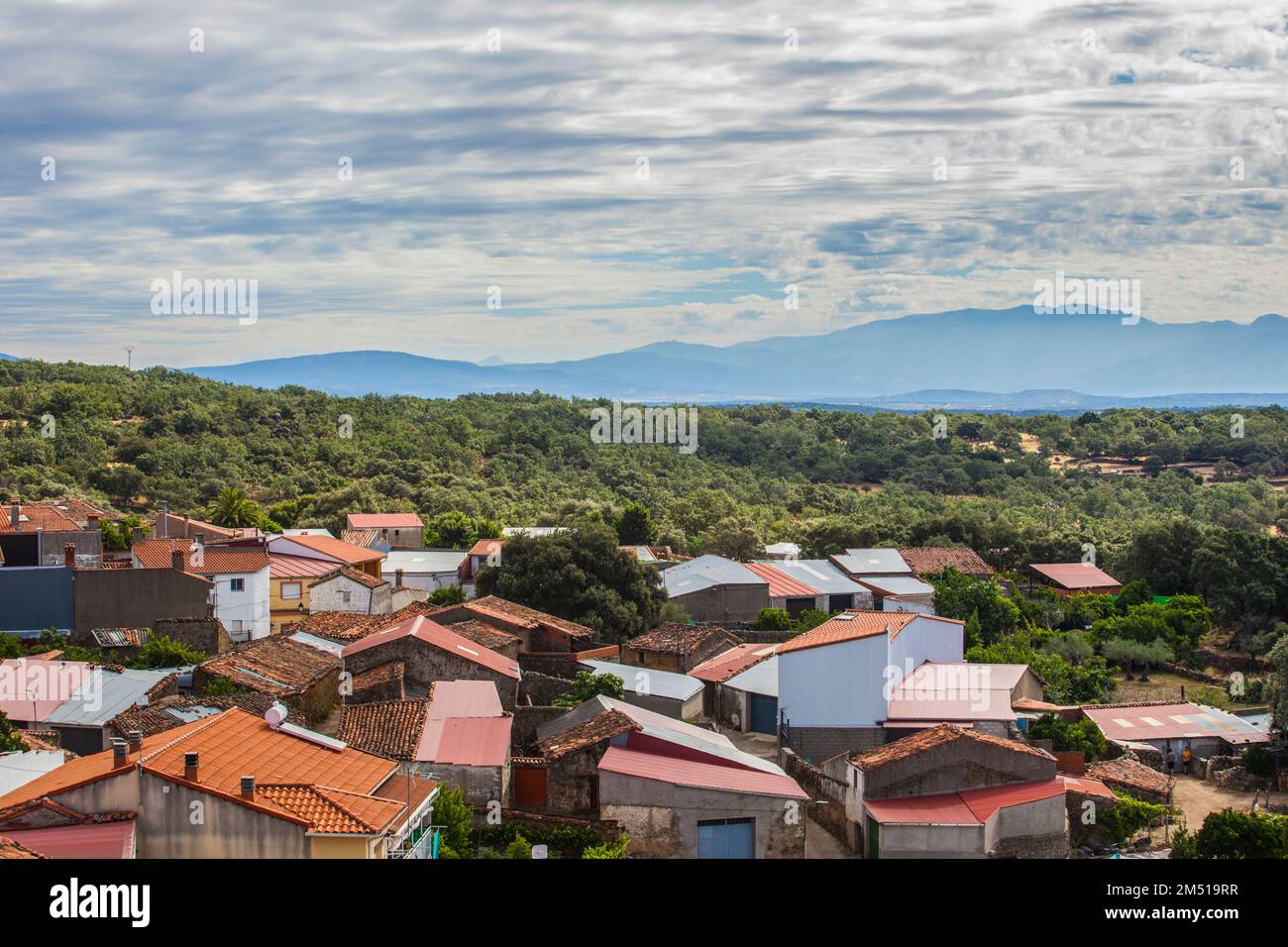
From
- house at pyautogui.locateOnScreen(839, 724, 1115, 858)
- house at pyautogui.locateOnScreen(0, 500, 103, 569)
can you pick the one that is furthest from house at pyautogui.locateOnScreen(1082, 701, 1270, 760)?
house at pyautogui.locateOnScreen(0, 500, 103, 569)

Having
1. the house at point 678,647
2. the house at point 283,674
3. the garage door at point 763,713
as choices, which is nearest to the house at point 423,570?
the house at point 678,647

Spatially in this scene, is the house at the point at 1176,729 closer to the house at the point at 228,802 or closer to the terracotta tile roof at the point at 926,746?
the terracotta tile roof at the point at 926,746

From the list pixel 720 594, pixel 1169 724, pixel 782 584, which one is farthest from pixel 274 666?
pixel 782 584

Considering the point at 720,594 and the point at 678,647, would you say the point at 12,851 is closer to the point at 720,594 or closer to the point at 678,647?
the point at 678,647

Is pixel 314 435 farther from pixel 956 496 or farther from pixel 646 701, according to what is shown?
pixel 646 701
